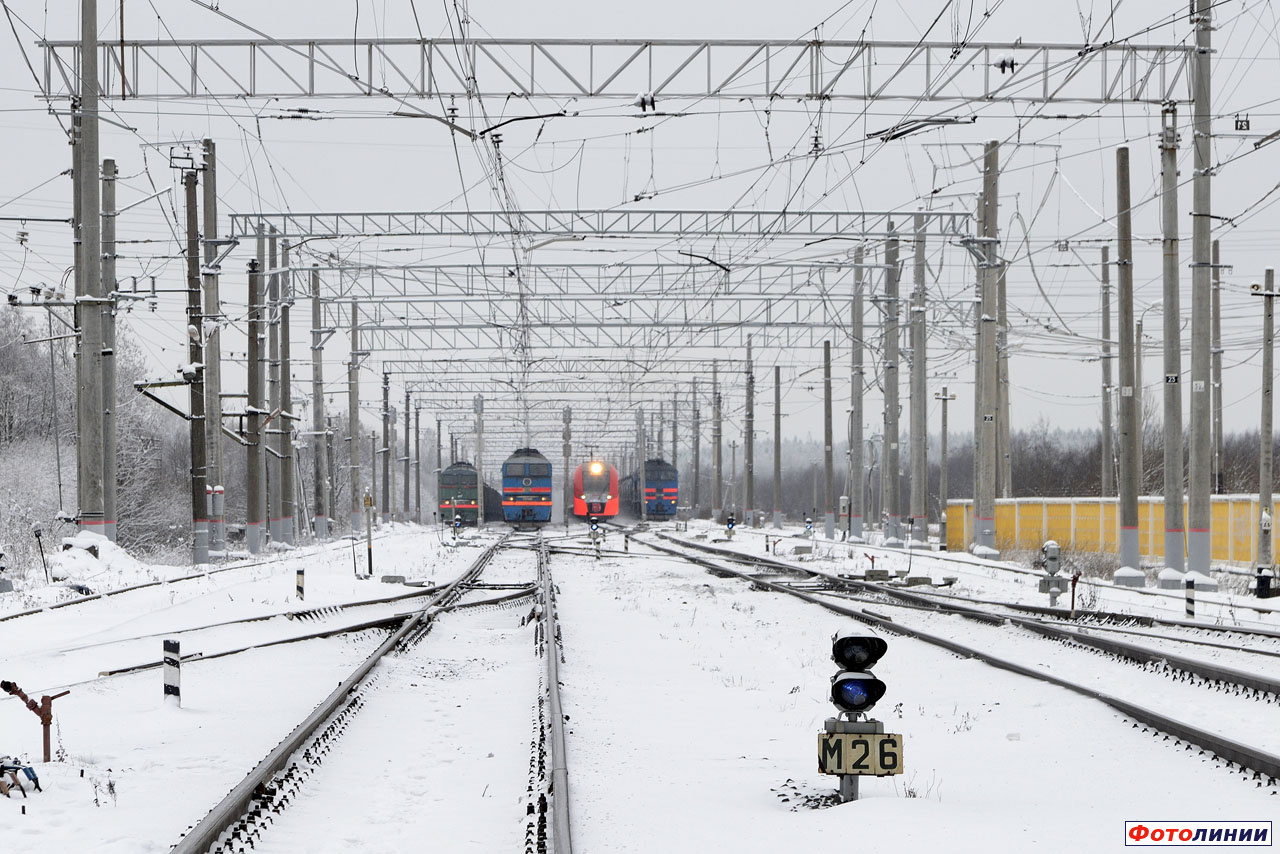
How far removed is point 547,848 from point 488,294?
3313 centimetres

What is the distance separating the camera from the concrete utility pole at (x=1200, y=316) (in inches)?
878

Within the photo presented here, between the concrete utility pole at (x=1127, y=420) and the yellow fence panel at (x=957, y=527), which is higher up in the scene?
the concrete utility pole at (x=1127, y=420)

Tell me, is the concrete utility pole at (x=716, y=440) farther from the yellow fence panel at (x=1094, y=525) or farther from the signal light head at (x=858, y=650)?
the signal light head at (x=858, y=650)

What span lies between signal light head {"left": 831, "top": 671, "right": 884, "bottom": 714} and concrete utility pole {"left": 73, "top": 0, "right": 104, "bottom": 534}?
1882 cm

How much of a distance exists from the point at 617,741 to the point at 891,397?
3162cm

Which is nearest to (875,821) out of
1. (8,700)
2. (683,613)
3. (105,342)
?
(8,700)

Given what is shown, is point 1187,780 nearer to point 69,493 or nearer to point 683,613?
point 683,613

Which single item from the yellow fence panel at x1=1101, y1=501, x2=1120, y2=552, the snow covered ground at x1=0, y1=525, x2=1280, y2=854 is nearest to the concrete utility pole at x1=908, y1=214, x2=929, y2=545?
the yellow fence panel at x1=1101, y1=501, x2=1120, y2=552

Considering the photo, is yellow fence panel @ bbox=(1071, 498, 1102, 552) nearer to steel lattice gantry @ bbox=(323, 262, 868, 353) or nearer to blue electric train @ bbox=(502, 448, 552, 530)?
steel lattice gantry @ bbox=(323, 262, 868, 353)

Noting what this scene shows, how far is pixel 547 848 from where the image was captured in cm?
621

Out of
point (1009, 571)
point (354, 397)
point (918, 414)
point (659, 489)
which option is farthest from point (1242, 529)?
point (659, 489)

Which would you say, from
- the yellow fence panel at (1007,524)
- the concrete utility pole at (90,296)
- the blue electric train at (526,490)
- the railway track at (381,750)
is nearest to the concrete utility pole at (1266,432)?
the yellow fence panel at (1007,524)

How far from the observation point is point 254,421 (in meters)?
35.0

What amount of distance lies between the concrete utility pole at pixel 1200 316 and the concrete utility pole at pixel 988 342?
25.8ft
